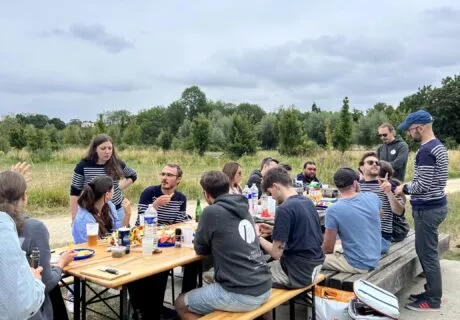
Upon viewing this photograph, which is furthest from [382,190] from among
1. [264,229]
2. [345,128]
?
[345,128]

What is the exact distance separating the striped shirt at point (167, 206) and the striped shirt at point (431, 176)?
8.05 feet

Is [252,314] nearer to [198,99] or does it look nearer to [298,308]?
[298,308]

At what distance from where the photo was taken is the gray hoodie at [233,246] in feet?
10.0

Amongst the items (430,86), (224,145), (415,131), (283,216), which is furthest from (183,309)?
(430,86)

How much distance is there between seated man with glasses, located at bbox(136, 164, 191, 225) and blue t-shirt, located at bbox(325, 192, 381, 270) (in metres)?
1.72

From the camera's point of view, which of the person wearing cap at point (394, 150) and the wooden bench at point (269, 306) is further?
the person wearing cap at point (394, 150)

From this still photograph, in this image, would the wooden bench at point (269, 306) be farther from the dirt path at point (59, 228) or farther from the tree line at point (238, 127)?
the tree line at point (238, 127)

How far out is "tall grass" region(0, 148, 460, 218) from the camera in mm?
10703

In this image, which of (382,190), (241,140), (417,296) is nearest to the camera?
(417,296)

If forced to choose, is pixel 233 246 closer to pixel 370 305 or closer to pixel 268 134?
pixel 370 305

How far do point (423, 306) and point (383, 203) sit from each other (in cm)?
113

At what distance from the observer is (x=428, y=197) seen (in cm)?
448

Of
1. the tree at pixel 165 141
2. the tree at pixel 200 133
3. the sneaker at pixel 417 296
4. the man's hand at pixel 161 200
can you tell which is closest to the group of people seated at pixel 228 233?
the man's hand at pixel 161 200

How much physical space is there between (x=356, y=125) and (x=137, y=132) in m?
21.2
